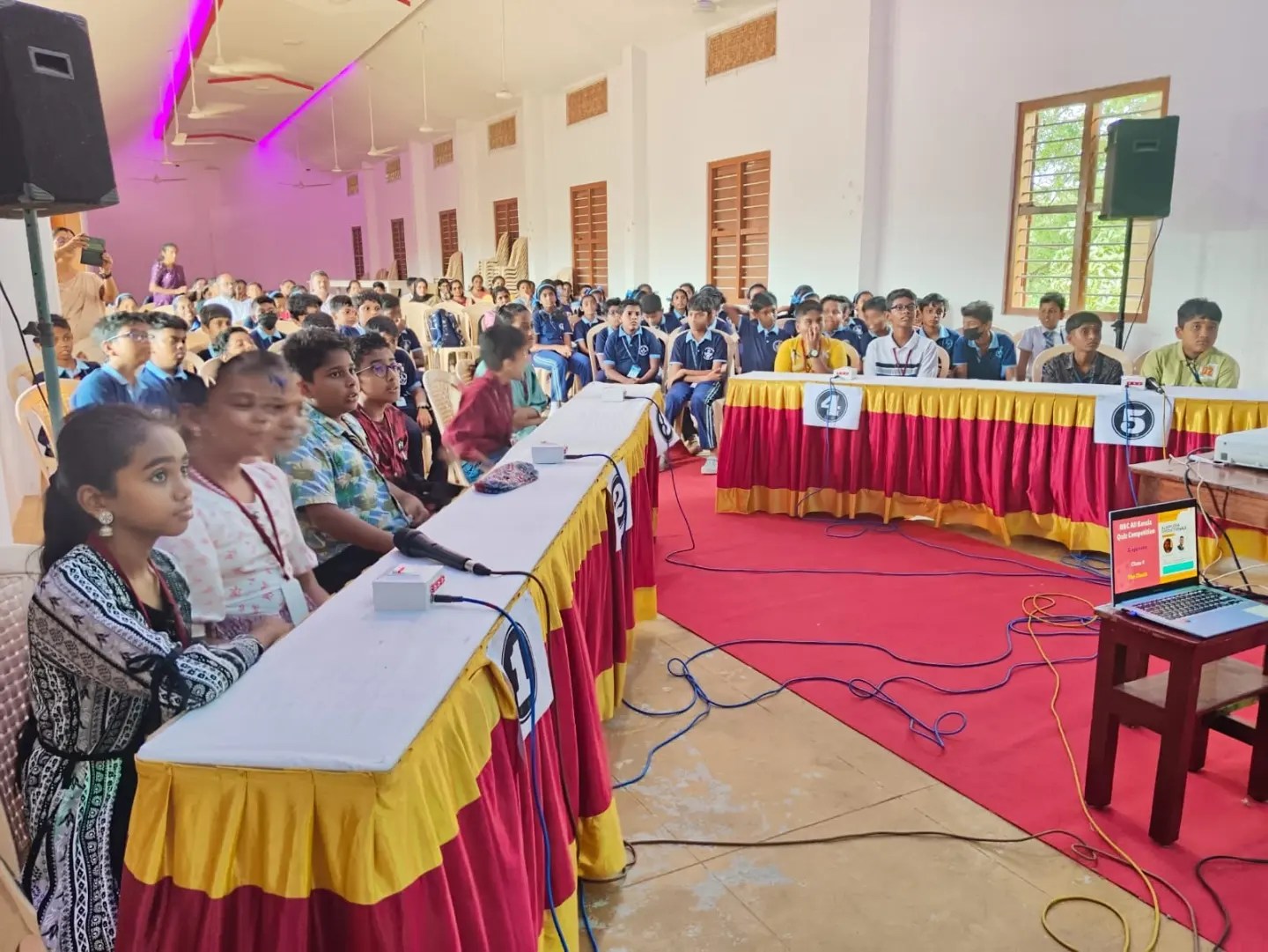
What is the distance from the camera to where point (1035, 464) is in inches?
159

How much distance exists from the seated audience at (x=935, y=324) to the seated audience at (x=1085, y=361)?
3.72ft

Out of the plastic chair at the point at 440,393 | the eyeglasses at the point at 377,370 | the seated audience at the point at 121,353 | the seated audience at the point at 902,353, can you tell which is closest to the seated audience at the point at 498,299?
the plastic chair at the point at 440,393

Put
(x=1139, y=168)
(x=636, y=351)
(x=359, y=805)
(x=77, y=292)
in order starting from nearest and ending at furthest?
(x=359, y=805)
(x=1139, y=168)
(x=77, y=292)
(x=636, y=351)

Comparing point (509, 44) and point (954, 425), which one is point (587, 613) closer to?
point (954, 425)

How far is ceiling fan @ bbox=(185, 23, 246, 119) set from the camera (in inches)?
412

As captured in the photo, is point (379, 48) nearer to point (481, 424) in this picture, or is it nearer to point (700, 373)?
point (700, 373)

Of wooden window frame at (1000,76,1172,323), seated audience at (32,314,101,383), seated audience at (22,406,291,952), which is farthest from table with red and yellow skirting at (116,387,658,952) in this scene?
wooden window frame at (1000,76,1172,323)

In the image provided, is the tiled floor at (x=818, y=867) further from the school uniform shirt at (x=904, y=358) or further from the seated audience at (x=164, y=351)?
the school uniform shirt at (x=904, y=358)

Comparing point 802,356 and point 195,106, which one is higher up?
point 195,106

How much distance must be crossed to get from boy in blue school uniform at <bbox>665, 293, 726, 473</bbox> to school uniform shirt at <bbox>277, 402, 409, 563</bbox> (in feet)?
12.9

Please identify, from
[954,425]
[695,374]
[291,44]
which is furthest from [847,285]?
[291,44]

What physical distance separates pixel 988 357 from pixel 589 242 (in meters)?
6.94

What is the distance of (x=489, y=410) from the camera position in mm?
3199

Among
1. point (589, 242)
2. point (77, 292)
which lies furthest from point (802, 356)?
point (589, 242)
